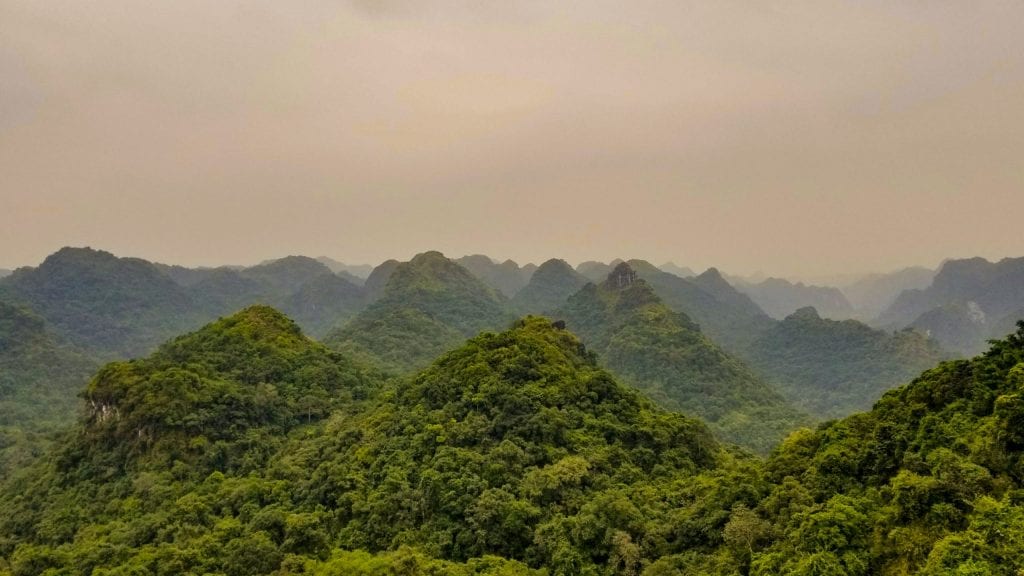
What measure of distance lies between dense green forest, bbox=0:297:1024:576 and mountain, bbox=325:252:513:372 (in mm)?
33134

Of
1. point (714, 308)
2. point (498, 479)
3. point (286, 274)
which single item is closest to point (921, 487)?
point (498, 479)

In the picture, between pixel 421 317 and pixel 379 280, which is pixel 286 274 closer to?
pixel 379 280

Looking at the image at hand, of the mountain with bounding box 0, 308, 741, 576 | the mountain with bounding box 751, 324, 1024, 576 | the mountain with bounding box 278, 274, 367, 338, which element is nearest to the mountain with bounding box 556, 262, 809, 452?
the mountain with bounding box 0, 308, 741, 576

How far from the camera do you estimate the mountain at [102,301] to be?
108 m

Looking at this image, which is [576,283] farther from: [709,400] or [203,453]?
[203,453]

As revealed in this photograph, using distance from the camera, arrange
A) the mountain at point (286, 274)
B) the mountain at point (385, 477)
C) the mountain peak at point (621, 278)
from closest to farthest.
Answer: the mountain at point (385, 477), the mountain peak at point (621, 278), the mountain at point (286, 274)

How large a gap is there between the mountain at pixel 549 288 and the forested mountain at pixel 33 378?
85.6 metres

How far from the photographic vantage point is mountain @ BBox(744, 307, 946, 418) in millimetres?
88312

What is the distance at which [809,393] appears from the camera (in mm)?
94500

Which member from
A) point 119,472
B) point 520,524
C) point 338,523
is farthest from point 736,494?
point 119,472

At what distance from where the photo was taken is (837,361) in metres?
101

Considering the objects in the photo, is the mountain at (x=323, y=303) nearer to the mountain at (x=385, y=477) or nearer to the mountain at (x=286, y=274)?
the mountain at (x=286, y=274)

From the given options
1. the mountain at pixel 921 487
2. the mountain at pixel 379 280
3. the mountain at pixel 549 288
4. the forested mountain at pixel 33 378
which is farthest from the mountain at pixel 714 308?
the forested mountain at pixel 33 378

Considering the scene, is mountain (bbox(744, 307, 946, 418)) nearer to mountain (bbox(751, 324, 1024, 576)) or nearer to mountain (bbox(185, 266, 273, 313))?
mountain (bbox(751, 324, 1024, 576))
